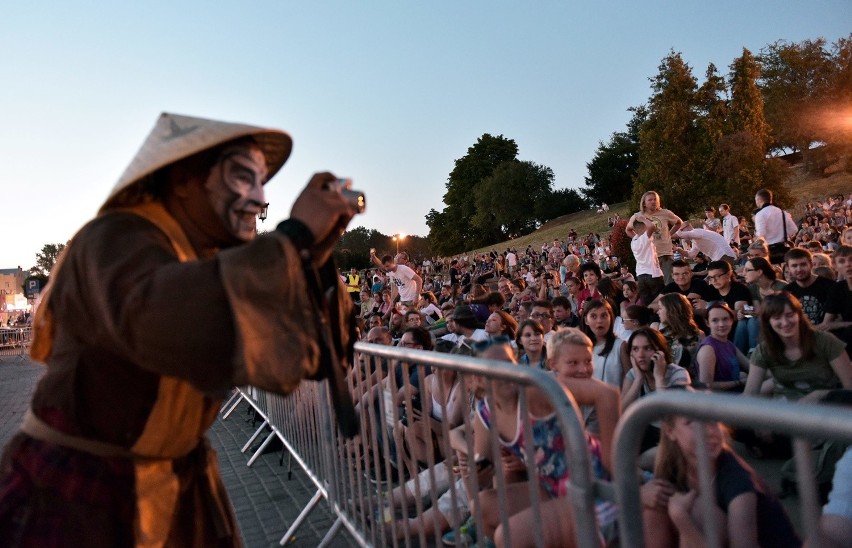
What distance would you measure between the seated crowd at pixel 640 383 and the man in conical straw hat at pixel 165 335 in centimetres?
79

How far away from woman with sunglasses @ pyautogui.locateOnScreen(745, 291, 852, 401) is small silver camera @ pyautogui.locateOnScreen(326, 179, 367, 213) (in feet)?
13.3

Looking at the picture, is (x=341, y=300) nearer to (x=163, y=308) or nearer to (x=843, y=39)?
(x=163, y=308)

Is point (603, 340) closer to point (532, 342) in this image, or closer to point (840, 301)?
point (532, 342)

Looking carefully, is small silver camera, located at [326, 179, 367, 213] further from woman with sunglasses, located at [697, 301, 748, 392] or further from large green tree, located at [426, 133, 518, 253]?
large green tree, located at [426, 133, 518, 253]

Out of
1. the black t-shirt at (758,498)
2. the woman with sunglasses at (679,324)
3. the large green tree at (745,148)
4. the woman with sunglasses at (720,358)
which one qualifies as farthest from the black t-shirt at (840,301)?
the large green tree at (745,148)

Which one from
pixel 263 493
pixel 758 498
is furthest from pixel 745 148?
pixel 758 498

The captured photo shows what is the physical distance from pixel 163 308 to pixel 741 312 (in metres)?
6.69

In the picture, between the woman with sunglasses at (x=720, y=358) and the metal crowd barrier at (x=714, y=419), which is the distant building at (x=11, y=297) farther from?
the metal crowd barrier at (x=714, y=419)

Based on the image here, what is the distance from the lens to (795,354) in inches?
189

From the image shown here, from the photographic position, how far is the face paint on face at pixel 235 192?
5.84ft

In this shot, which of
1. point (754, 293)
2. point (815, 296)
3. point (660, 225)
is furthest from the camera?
point (660, 225)

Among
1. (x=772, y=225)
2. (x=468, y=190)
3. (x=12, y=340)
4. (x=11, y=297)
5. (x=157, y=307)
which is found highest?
(x=468, y=190)

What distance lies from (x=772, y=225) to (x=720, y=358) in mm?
4867

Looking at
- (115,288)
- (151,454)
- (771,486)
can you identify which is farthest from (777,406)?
(151,454)
